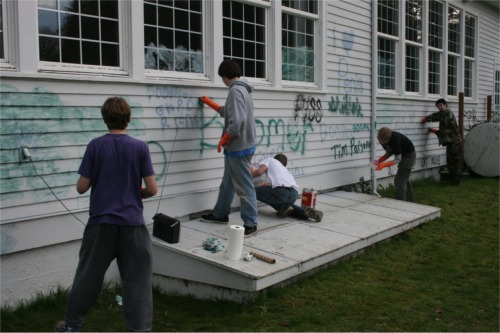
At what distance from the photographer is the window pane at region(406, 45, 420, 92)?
1222 centimetres

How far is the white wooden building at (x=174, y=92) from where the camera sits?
4797mm

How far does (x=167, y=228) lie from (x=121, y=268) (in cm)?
185

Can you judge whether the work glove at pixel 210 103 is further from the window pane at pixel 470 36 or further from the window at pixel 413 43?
the window pane at pixel 470 36

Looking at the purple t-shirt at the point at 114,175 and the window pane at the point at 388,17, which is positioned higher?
the window pane at the point at 388,17

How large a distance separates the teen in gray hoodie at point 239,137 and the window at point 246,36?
125 cm

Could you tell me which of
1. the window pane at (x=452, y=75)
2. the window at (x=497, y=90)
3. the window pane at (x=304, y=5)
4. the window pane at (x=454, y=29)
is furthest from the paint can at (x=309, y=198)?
the window at (x=497, y=90)

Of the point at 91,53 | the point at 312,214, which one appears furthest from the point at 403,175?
the point at 91,53

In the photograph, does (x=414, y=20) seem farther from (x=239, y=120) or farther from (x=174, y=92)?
(x=239, y=120)

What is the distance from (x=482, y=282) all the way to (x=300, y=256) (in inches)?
80.5

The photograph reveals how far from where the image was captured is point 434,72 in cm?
1357

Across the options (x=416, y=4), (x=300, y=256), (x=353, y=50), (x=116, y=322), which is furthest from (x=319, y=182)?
(x=416, y=4)

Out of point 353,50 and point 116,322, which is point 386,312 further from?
point 353,50

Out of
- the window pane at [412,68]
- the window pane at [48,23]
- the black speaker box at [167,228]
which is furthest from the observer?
the window pane at [412,68]

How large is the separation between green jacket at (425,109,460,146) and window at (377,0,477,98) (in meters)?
0.76
